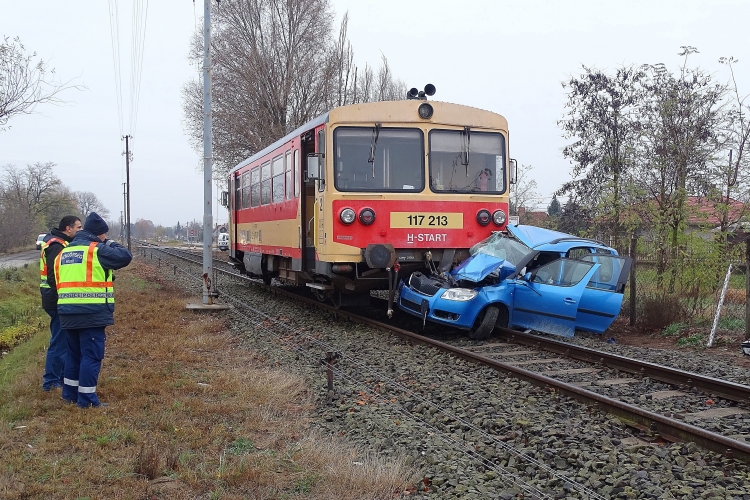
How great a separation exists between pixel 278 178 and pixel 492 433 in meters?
8.15

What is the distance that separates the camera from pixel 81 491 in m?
3.87

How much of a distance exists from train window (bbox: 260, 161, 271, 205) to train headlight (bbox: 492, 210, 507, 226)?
4.88 meters

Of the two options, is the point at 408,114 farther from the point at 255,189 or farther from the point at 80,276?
the point at 255,189

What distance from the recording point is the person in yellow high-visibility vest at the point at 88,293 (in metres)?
5.61

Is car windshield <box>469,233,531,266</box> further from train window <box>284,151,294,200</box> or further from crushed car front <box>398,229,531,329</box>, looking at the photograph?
train window <box>284,151,294,200</box>

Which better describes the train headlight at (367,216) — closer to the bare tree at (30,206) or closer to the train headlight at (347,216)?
the train headlight at (347,216)

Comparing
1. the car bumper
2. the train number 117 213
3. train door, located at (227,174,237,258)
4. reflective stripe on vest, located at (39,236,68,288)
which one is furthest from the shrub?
train door, located at (227,174,237,258)

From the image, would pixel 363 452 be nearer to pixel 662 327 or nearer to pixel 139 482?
pixel 139 482

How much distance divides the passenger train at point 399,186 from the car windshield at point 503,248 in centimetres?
29

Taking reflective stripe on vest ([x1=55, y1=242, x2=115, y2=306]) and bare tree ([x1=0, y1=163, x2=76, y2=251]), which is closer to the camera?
reflective stripe on vest ([x1=55, y1=242, x2=115, y2=306])

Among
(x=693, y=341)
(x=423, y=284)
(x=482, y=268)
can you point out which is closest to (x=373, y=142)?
(x=423, y=284)

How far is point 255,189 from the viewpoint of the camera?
47.7ft

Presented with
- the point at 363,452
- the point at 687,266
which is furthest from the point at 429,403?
the point at 687,266

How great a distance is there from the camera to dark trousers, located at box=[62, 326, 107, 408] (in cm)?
566
